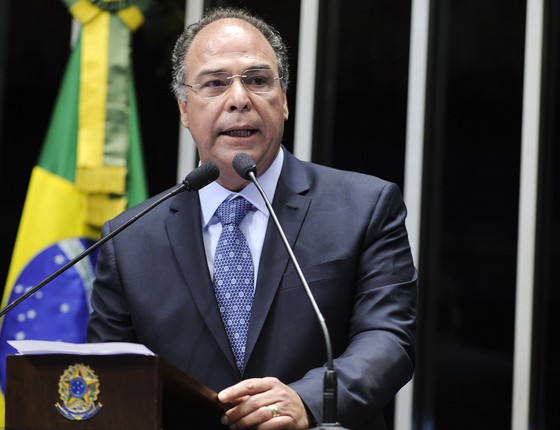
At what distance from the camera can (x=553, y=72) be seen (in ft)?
14.1

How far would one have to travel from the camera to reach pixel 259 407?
1.86 metres

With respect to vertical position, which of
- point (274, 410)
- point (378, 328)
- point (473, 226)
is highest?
point (473, 226)

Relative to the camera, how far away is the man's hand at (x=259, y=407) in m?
1.85

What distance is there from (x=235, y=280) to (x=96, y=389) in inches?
25.7

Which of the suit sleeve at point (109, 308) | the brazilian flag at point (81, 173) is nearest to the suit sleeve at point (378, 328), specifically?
the suit sleeve at point (109, 308)

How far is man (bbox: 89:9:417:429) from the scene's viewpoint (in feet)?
7.29

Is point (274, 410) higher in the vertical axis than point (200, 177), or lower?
lower

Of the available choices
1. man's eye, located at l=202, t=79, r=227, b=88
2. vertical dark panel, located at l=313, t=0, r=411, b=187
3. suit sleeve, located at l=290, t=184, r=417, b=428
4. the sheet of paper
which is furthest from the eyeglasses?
vertical dark panel, located at l=313, t=0, r=411, b=187

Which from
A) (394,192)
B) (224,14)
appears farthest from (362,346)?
(224,14)

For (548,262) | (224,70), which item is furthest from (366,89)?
(224,70)

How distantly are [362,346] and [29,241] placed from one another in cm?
220

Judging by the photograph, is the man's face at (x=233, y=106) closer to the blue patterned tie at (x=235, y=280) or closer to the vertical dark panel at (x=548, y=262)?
the blue patterned tie at (x=235, y=280)

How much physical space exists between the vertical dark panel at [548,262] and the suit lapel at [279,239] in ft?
6.66

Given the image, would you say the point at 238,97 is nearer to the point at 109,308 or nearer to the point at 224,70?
the point at 224,70
